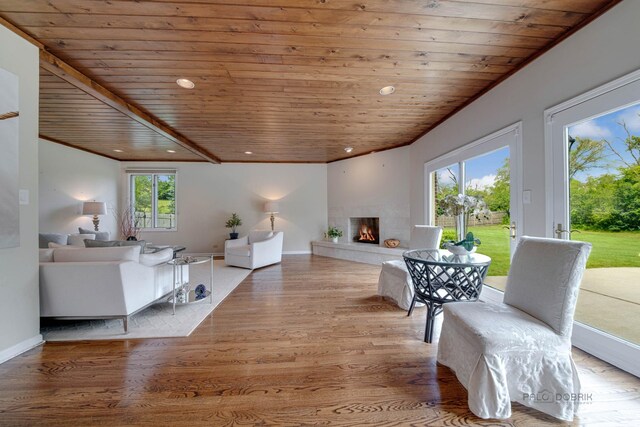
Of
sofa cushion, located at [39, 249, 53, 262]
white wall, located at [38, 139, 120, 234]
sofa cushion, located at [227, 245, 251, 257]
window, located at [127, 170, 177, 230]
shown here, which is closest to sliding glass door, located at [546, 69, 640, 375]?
sofa cushion, located at [227, 245, 251, 257]

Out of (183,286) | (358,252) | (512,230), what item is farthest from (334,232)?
(512,230)

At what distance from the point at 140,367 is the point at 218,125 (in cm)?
343

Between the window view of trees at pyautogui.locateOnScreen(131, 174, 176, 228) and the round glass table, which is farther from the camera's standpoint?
the window view of trees at pyautogui.locateOnScreen(131, 174, 176, 228)

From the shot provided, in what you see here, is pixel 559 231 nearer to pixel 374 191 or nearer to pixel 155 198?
pixel 374 191

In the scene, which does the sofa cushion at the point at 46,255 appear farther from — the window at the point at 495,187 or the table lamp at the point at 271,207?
the table lamp at the point at 271,207

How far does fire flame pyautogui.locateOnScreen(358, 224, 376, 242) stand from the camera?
20.4 ft

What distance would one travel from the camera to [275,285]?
389cm

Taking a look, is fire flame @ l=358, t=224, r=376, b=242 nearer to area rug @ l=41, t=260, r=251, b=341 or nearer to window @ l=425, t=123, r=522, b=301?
window @ l=425, t=123, r=522, b=301

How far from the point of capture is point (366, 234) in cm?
626

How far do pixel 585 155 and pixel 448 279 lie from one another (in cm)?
149

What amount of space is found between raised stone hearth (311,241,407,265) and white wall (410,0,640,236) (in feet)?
7.72

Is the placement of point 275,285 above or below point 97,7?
below

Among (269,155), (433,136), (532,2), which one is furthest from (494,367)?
(269,155)

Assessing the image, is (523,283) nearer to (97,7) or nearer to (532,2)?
(532,2)
